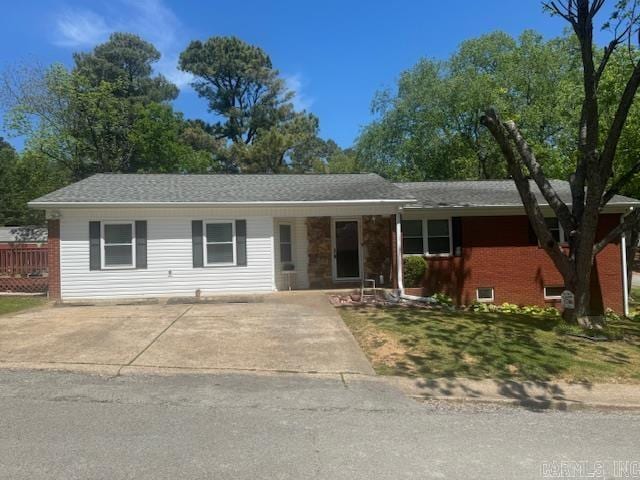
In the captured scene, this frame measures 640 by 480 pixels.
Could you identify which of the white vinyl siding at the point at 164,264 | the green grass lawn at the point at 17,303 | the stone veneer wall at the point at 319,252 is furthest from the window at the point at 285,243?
the green grass lawn at the point at 17,303

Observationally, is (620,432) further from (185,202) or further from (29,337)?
(185,202)

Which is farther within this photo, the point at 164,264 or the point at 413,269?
the point at 413,269

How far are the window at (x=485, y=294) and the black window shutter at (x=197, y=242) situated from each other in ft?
28.4

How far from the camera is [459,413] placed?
18.4 ft

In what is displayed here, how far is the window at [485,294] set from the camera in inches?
642

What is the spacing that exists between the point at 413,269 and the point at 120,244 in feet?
27.2

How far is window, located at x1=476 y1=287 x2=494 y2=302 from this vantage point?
53.5 feet

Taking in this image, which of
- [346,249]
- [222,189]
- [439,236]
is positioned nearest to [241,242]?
[222,189]

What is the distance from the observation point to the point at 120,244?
13.8 meters

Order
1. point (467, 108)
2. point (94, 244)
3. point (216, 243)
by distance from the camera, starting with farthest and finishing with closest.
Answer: point (467, 108)
point (216, 243)
point (94, 244)

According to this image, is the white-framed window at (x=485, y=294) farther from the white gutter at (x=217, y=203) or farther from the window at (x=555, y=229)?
the white gutter at (x=217, y=203)

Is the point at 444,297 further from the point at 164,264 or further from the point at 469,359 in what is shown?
the point at 164,264

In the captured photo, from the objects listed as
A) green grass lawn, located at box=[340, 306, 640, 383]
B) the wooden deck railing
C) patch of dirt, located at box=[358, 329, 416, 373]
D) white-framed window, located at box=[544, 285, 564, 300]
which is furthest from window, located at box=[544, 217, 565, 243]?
the wooden deck railing

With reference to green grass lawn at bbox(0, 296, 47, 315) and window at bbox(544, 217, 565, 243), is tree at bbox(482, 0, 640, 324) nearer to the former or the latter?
window at bbox(544, 217, 565, 243)
